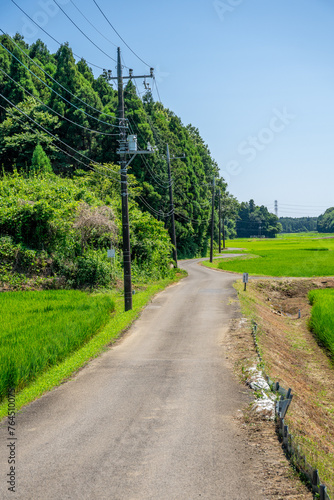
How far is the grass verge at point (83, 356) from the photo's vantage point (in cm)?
871

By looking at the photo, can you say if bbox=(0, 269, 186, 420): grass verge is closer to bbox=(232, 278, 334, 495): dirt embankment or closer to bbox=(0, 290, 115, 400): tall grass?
bbox=(0, 290, 115, 400): tall grass

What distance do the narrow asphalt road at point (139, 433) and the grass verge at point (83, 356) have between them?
0.94ft

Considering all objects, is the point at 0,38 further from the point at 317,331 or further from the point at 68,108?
the point at 317,331

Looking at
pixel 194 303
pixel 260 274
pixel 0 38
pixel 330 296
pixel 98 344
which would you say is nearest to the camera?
pixel 98 344

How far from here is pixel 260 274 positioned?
115 ft

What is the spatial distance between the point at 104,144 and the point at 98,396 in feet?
149

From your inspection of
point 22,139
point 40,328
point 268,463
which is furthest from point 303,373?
point 22,139

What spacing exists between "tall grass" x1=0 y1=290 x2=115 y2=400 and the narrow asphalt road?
869 mm

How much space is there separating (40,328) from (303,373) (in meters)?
8.22

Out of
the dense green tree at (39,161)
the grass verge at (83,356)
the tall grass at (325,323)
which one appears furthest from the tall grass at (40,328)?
the dense green tree at (39,161)

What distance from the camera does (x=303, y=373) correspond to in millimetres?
12781

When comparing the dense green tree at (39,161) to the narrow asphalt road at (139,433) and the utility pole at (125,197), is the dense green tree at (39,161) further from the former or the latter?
the narrow asphalt road at (139,433)

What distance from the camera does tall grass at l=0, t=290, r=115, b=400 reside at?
903cm

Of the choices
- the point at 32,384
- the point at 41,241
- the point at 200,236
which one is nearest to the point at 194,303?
the point at 41,241
